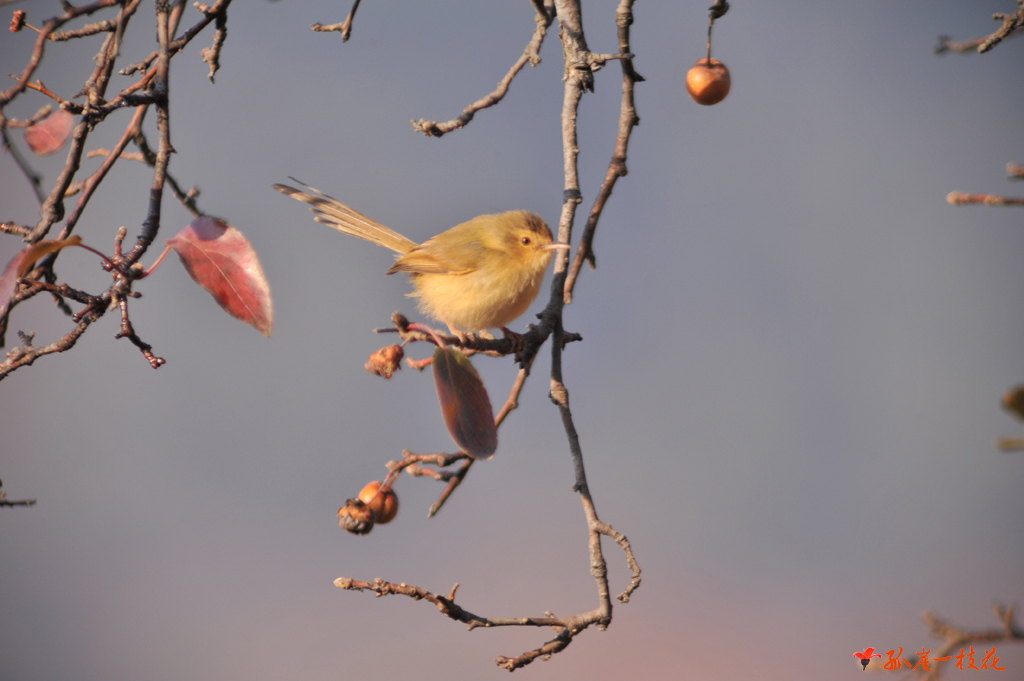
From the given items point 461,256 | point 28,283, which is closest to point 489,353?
point 28,283

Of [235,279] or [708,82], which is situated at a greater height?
[708,82]

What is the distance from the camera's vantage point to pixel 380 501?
Answer: 138cm

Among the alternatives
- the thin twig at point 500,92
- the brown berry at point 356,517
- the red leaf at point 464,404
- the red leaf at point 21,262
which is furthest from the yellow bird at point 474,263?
the red leaf at point 21,262

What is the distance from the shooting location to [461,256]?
2121mm

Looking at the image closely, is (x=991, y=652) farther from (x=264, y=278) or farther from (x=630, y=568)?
(x=264, y=278)

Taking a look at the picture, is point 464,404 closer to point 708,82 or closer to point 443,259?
point 443,259

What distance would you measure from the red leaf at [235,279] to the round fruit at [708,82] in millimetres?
1311

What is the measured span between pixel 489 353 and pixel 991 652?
109cm

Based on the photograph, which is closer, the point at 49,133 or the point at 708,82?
the point at 49,133

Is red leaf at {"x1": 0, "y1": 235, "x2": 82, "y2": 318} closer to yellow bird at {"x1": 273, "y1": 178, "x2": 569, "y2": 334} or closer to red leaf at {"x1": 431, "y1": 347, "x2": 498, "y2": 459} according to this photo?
red leaf at {"x1": 431, "y1": 347, "x2": 498, "y2": 459}

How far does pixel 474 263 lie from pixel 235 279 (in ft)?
3.71

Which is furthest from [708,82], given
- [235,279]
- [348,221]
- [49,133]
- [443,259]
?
[49,133]

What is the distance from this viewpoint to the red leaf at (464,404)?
1.06 meters

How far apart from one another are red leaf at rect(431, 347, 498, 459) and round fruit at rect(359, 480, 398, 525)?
1.29 feet
